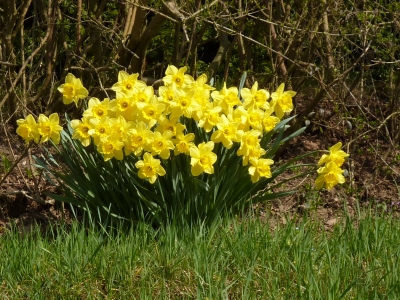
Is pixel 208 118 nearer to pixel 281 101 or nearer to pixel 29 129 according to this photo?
pixel 281 101

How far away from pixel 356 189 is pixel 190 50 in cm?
144

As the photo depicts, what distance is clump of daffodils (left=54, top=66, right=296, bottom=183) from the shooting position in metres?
3.63

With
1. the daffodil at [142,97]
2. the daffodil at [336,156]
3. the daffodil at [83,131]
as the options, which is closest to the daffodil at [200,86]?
the daffodil at [142,97]

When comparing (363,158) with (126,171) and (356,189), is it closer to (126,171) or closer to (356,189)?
(356,189)

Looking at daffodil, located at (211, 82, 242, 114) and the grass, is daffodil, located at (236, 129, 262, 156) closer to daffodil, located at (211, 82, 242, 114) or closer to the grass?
daffodil, located at (211, 82, 242, 114)

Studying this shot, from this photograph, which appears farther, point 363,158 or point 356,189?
point 363,158

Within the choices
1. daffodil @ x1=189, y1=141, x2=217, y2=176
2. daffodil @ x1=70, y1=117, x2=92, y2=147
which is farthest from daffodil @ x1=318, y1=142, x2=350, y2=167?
daffodil @ x1=70, y1=117, x2=92, y2=147

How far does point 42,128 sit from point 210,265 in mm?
1184

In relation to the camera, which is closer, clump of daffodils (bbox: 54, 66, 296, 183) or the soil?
clump of daffodils (bbox: 54, 66, 296, 183)

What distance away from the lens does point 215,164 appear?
12.8ft

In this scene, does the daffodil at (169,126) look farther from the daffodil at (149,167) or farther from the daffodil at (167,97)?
the daffodil at (149,167)

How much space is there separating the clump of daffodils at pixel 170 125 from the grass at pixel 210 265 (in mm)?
352

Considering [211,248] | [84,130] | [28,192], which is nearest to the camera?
[211,248]

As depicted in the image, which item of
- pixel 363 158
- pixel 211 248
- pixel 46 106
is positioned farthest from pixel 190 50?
pixel 211 248
